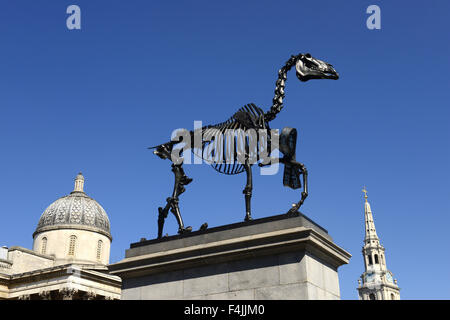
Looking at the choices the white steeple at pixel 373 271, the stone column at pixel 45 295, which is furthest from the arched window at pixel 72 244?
the white steeple at pixel 373 271

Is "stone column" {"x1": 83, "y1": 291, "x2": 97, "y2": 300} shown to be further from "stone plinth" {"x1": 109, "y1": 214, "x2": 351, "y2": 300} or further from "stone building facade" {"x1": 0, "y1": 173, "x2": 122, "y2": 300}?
"stone plinth" {"x1": 109, "y1": 214, "x2": 351, "y2": 300}

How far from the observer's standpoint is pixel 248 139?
1373 centimetres

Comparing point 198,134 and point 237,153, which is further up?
point 198,134

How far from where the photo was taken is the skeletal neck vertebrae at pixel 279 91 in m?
13.9

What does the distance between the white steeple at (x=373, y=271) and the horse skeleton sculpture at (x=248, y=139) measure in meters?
139

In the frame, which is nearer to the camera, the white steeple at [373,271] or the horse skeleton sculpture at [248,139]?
the horse skeleton sculpture at [248,139]

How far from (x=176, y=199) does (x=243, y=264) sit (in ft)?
10.6

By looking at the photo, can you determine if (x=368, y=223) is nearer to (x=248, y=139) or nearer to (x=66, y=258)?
(x=66, y=258)

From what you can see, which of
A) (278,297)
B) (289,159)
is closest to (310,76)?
(289,159)

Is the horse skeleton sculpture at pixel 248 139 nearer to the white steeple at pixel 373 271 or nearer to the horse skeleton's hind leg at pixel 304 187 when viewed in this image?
the horse skeleton's hind leg at pixel 304 187
